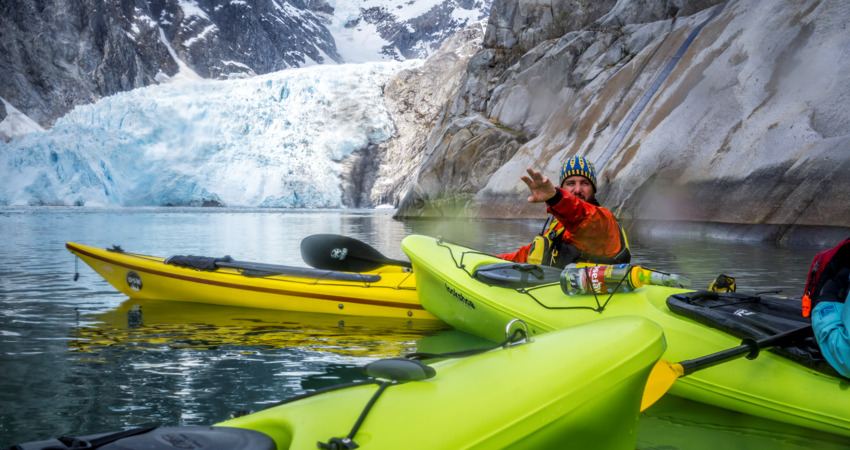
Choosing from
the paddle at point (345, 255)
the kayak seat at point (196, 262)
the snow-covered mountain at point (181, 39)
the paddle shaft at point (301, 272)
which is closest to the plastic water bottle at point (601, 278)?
the paddle shaft at point (301, 272)

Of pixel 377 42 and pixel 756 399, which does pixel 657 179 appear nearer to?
pixel 756 399

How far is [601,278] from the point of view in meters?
3.44

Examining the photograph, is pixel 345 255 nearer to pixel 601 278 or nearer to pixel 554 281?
pixel 554 281

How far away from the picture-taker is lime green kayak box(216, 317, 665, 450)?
159 cm

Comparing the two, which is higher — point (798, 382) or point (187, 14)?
point (187, 14)

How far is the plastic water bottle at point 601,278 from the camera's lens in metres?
3.40

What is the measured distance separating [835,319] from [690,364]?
23.7 inches

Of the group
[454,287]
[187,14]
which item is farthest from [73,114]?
[187,14]

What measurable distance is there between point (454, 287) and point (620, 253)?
1192 mm

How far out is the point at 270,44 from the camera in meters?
83.2

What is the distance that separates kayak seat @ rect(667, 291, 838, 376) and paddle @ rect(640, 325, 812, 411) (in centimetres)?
7

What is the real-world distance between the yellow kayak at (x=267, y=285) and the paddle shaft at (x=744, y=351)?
300 cm

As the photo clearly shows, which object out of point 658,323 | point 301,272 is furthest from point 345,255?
point 658,323

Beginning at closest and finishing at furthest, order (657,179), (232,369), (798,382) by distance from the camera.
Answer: (798,382), (232,369), (657,179)
